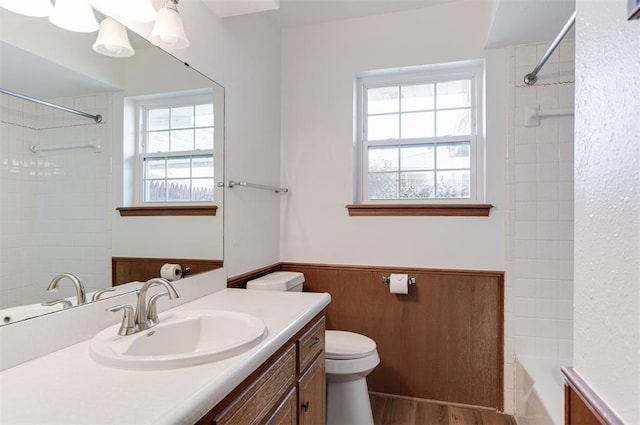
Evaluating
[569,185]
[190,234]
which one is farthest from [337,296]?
[569,185]

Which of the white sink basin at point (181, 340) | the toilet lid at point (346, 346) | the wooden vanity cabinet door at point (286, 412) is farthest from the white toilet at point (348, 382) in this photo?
the white sink basin at point (181, 340)

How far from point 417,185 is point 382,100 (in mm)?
652

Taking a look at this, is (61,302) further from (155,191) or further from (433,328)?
(433,328)

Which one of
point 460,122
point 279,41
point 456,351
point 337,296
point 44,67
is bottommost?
point 456,351

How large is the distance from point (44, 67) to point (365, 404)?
196 cm

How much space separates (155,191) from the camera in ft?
4.86

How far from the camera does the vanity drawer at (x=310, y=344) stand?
4.36 feet

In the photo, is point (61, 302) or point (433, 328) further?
point (433, 328)

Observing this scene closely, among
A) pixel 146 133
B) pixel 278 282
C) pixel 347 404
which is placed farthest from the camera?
pixel 278 282

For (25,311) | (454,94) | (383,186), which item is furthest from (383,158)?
(25,311)

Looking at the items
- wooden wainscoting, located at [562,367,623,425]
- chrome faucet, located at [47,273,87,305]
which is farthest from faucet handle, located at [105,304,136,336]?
wooden wainscoting, located at [562,367,623,425]

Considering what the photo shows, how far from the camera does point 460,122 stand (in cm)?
234

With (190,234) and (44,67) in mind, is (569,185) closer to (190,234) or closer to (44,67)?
(190,234)

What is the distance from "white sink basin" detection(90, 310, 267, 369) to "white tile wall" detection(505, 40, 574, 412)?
5.55 feet
